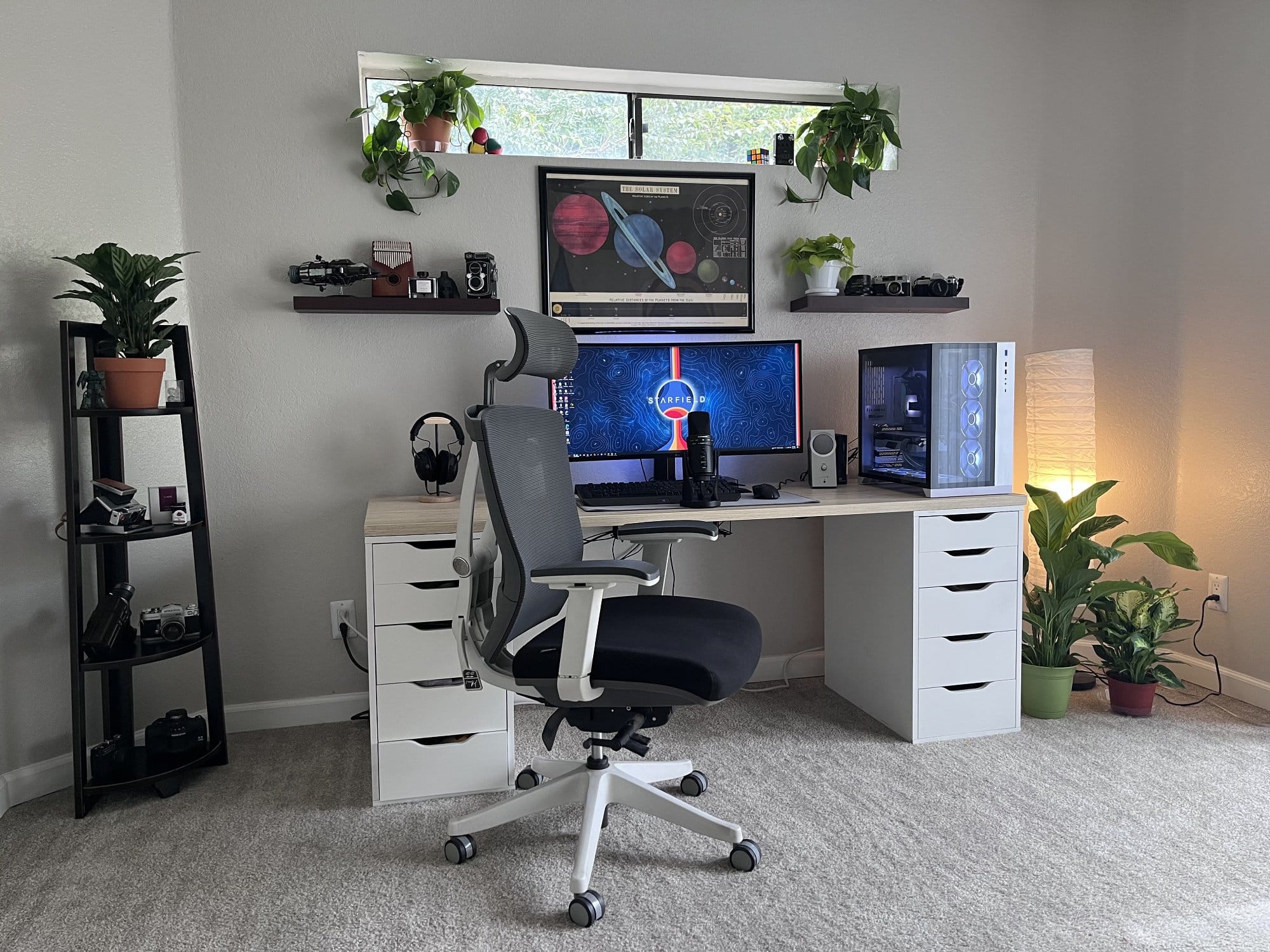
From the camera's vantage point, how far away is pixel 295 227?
111 inches

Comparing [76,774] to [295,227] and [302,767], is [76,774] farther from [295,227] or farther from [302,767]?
[295,227]

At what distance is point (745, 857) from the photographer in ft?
6.42

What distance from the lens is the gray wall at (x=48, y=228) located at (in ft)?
7.71

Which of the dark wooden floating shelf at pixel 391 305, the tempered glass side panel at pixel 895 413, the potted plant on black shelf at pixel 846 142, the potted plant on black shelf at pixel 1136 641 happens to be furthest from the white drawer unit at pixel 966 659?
the dark wooden floating shelf at pixel 391 305

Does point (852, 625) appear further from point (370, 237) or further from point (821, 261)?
point (370, 237)

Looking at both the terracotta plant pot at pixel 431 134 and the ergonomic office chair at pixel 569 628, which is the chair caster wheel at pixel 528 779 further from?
the terracotta plant pot at pixel 431 134

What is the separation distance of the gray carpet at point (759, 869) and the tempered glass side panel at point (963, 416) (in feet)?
2.66

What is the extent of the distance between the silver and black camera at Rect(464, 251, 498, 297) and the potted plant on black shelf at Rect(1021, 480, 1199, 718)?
6.19ft

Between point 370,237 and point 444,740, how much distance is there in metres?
1.59

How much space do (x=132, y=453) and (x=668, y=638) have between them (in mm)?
1775

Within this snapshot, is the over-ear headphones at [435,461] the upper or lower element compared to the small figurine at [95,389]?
lower

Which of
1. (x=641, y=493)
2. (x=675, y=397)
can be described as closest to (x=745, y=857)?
(x=641, y=493)

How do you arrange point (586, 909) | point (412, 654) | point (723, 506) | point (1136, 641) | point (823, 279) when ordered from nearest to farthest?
point (586, 909) < point (412, 654) < point (723, 506) < point (1136, 641) < point (823, 279)

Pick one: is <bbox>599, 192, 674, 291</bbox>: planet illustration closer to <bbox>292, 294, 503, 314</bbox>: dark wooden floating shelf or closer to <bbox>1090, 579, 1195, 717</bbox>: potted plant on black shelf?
<bbox>292, 294, 503, 314</bbox>: dark wooden floating shelf
